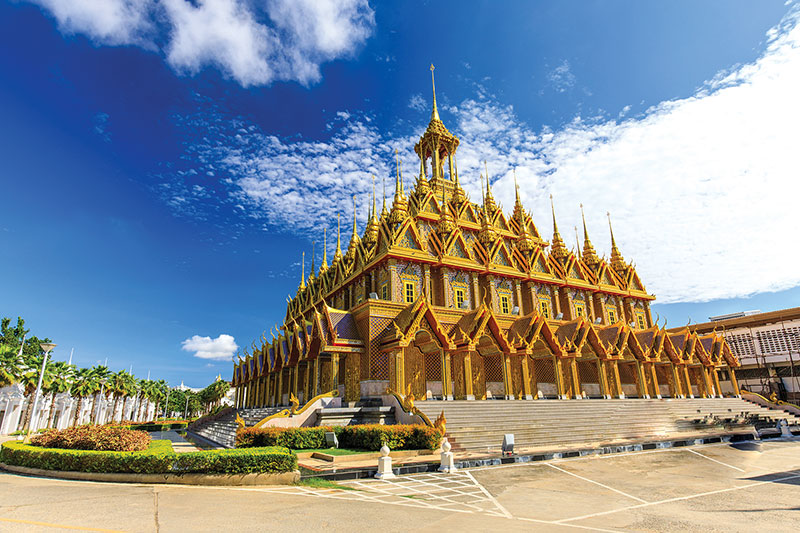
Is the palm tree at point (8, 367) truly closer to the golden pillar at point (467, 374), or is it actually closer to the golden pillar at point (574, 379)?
the golden pillar at point (467, 374)

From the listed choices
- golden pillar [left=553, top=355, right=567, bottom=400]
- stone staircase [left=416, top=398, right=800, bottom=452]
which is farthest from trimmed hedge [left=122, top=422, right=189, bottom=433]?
golden pillar [left=553, top=355, right=567, bottom=400]

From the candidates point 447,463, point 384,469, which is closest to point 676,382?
point 447,463

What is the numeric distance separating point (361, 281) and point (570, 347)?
12586mm

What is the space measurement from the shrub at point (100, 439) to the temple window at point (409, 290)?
14280 millimetres

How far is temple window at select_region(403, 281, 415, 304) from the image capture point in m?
23.3

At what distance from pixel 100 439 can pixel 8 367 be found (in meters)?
25.1

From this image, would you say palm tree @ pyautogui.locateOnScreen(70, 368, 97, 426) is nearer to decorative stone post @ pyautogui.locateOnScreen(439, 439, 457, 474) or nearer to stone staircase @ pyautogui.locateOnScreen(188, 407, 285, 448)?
stone staircase @ pyautogui.locateOnScreen(188, 407, 285, 448)

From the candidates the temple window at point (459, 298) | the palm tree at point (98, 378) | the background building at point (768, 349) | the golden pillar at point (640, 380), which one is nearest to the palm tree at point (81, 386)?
the palm tree at point (98, 378)

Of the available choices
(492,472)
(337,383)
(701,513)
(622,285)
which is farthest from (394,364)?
(622,285)

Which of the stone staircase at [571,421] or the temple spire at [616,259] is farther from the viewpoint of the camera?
the temple spire at [616,259]

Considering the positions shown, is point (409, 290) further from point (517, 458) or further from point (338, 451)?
point (517, 458)

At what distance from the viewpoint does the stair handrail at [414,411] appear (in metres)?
14.0

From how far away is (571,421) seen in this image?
58.4 feet

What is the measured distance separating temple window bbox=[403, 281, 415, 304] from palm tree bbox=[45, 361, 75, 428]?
2670 cm
